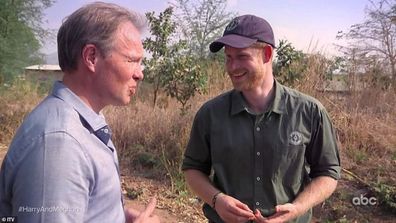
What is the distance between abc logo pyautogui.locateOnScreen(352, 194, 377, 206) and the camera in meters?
5.86

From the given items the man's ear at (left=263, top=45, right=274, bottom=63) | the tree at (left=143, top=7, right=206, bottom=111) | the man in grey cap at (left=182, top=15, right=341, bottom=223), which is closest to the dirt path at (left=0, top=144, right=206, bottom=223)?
the tree at (left=143, top=7, right=206, bottom=111)

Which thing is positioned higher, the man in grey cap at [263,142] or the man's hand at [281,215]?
the man in grey cap at [263,142]

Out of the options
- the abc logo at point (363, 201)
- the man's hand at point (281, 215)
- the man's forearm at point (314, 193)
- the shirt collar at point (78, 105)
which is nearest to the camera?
the shirt collar at point (78, 105)

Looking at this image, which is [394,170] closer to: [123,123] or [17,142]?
[123,123]

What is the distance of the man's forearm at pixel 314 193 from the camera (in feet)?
7.47

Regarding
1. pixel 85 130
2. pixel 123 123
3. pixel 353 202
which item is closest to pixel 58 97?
pixel 85 130

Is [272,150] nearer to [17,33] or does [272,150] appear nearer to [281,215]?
[281,215]

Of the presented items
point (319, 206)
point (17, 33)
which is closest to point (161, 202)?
point (319, 206)

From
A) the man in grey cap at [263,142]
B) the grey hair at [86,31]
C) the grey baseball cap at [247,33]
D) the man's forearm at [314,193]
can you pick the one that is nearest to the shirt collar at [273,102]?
the man in grey cap at [263,142]

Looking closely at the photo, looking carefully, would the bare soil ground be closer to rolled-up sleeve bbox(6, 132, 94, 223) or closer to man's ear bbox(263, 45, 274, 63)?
man's ear bbox(263, 45, 274, 63)

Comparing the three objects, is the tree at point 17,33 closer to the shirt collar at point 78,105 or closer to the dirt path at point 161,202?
the dirt path at point 161,202

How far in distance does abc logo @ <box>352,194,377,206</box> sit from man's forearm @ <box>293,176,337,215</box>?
3.84 meters

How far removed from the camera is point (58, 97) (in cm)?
146

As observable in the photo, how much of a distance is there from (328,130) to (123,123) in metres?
6.20
